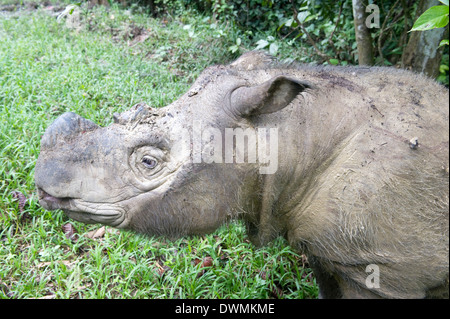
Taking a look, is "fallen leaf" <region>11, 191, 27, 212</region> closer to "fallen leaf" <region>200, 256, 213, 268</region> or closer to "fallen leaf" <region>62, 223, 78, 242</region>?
"fallen leaf" <region>62, 223, 78, 242</region>

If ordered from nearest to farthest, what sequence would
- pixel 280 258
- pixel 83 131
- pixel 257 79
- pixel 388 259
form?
pixel 388 259, pixel 83 131, pixel 257 79, pixel 280 258

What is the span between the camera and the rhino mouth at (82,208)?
3031mm

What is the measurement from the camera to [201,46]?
8.81 metres

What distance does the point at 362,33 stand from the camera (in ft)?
19.8

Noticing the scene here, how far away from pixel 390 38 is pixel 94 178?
6.08 metres

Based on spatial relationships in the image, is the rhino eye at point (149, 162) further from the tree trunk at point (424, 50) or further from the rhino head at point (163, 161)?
the tree trunk at point (424, 50)

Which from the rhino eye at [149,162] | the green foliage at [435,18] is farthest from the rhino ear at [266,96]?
the green foliage at [435,18]

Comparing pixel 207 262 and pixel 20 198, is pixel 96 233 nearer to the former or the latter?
pixel 20 198

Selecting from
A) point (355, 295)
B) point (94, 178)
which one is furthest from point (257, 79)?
point (355, 295)

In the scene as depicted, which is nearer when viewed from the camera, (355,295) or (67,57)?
Answer: (355,295)

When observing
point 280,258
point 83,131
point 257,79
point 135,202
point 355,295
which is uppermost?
point 257,79

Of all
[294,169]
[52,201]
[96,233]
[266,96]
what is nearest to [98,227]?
[96,233]

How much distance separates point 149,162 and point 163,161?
0.10 meters

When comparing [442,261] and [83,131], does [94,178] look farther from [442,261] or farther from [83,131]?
[442,261]
